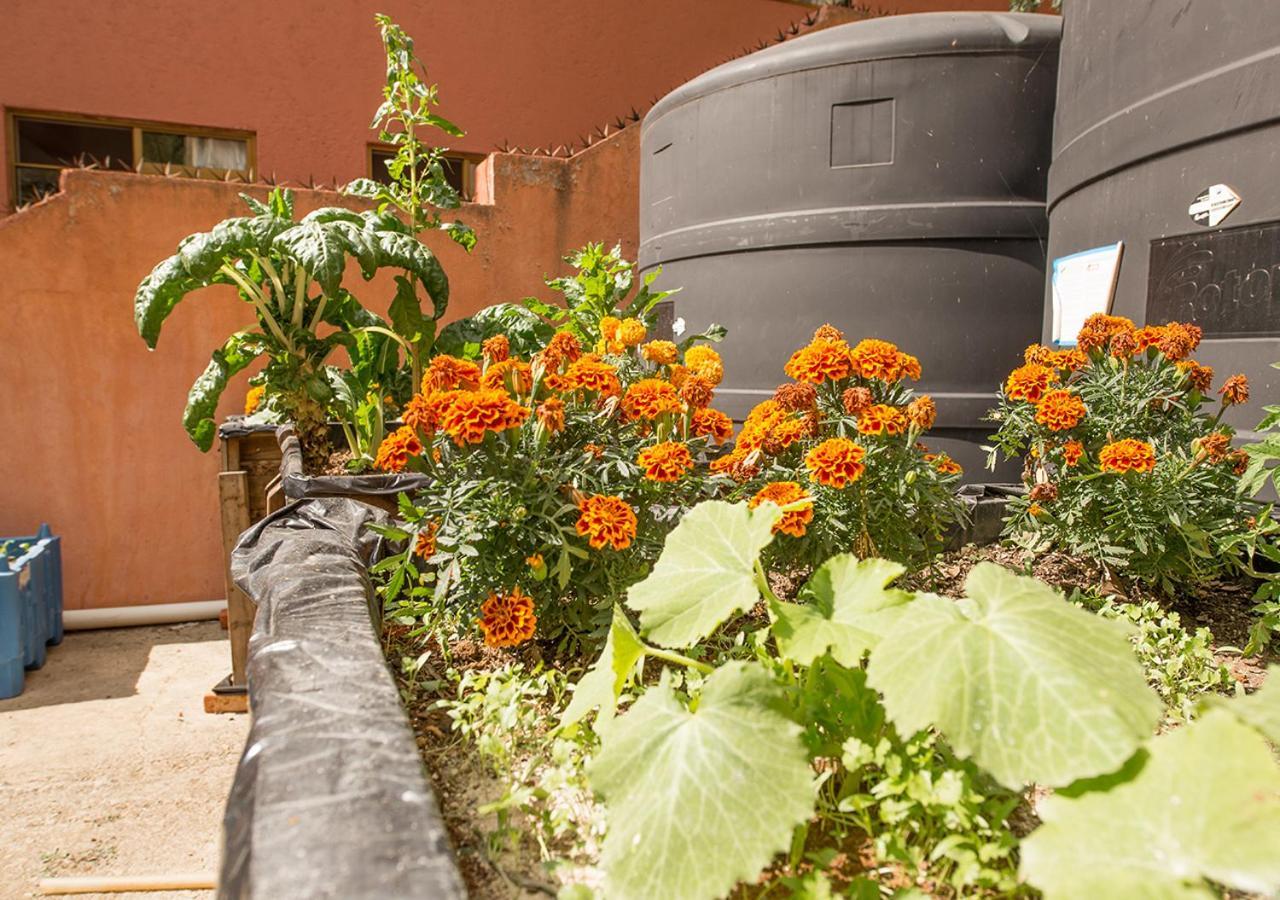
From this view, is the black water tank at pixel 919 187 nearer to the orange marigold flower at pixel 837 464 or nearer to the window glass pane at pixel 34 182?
the orange marigold flower at pixel 837 464

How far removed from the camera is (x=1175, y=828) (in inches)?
25.8

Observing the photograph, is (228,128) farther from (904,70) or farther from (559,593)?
(559,593)

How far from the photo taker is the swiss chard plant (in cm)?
65

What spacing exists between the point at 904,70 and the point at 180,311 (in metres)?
3.69

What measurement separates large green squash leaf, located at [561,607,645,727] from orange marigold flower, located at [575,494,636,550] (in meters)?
0.22

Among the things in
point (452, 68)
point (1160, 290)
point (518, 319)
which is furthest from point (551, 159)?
point (1160, 290)

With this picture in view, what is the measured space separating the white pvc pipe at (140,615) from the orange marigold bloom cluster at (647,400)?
365 cm

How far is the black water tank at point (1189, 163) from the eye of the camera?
5.16ft

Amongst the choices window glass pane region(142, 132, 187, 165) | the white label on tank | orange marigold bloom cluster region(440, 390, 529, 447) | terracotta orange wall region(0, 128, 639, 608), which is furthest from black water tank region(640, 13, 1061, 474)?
window glass pane region(142, 132, 187, 165)

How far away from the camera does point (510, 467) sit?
1405mm

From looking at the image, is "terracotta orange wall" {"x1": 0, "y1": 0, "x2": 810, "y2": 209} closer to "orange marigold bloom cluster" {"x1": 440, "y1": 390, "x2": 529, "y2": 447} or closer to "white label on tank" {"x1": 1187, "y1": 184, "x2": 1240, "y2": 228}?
"orange marigold bloom cluster" {"x1": 440, "y1": 390, "x2": 529, "y2": 447}

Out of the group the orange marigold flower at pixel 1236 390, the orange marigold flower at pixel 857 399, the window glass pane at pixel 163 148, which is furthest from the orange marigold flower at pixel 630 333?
the window glass pane at pixel 163 148

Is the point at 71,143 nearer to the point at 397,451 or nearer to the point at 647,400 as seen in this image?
the point at 397,451

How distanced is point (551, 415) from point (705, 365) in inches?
17.9
